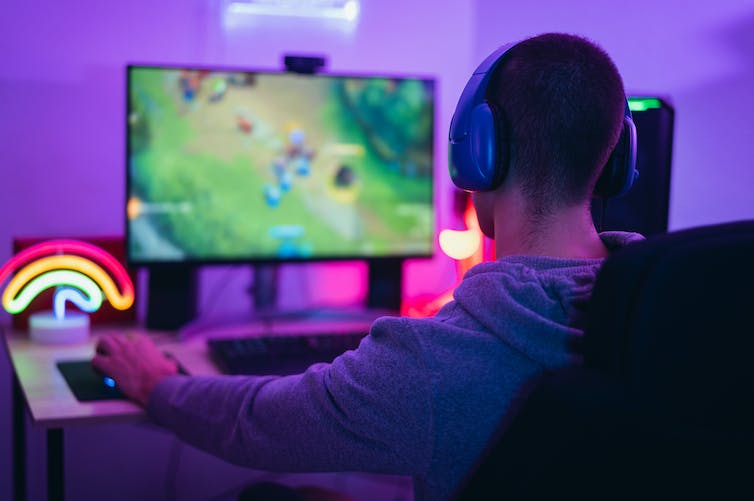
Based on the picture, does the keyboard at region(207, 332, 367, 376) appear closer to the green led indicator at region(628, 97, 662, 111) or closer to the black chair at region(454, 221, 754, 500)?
the green led indicator at region(628, 97, 662, 111)

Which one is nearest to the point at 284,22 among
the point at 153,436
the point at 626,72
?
the point at 626,72

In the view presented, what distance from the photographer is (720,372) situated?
2.01 feet

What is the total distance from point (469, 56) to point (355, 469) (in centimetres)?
154

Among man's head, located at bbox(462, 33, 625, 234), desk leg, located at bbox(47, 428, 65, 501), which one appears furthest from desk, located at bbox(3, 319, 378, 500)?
man's head, located at bbox(462, 33, 625, 234)

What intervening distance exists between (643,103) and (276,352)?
0.73 meters

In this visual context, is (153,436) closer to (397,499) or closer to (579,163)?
(397,499)

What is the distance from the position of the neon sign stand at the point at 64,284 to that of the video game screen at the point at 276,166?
79mm

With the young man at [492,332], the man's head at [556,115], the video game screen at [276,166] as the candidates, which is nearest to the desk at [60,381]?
the video game screen at [276,166]

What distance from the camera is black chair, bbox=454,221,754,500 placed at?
58 centimetres

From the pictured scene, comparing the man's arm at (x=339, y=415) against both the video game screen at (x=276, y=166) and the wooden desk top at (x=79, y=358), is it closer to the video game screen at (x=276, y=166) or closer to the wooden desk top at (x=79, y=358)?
the wooden desk top at (x=79, y=358)

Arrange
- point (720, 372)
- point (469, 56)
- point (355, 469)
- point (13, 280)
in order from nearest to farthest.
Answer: point (720, 372)
point (355, 469)
point (13, 280)
point (469, 56)

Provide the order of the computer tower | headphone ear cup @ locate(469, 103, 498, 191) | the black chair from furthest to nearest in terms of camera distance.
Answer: the computer tower, headphone ear cup @ locate(469, 103, 498, 191), the black chair

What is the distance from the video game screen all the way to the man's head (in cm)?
89

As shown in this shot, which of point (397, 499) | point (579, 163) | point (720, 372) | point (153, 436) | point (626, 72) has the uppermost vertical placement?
point (626, 72)
